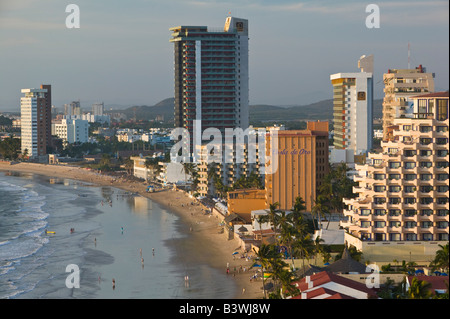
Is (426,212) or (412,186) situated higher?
(412,186)

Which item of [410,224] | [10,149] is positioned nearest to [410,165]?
[410,224]

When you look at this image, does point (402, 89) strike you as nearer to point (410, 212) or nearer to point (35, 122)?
point (410, 212)

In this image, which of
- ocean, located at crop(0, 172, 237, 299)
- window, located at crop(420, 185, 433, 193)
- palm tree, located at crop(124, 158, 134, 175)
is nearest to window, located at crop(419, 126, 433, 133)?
window, located at crop(420, 185, 433, 193)

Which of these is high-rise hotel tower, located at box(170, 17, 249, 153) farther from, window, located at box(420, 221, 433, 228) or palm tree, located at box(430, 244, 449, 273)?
palm tree, located at box(430, 244, 449, 273)

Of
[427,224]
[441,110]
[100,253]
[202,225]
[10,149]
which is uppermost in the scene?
[441,110]
